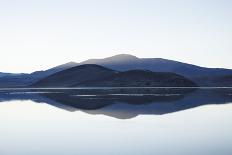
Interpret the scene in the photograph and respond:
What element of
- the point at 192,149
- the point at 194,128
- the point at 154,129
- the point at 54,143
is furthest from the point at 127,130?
the point at 192,149

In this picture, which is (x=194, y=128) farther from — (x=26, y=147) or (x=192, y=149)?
(x=26, y=147)

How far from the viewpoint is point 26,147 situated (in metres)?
20.1

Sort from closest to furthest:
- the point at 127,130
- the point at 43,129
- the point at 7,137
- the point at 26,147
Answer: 1. the point at 26,147
2. the point at 7,137
3. the point at 127,130
4. the point at 43,129

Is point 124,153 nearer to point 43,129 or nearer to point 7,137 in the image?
point 7,137

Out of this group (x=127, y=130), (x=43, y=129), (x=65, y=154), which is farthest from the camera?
(x=43, y=129)

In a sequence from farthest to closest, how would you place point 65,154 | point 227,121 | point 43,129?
point 227,121 → point 43,129 → point 65,154

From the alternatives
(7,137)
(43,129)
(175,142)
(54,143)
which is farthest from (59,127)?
(175,142)

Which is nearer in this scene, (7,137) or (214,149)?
(214,149)

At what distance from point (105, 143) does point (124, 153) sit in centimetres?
351

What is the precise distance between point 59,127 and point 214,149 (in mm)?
13490

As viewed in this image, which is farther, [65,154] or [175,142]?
[175,142]

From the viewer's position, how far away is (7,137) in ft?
80.8

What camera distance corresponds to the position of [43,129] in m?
28.6

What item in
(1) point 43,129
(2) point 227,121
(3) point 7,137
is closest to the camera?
(3) point 7,137
